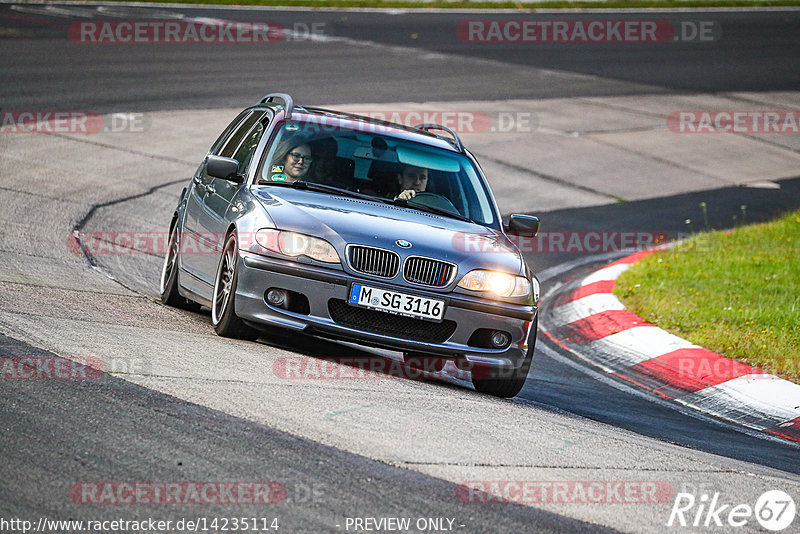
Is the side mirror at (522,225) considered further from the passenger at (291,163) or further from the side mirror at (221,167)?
the side mirror at (221,167)

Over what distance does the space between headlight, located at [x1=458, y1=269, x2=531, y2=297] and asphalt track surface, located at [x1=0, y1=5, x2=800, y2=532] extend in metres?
0.66

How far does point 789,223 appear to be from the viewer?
47.0ft

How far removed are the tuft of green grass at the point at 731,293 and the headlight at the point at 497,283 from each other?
2599mm

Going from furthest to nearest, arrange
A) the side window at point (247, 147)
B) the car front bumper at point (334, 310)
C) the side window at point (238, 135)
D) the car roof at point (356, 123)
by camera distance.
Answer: the side window at point (238, 135), the car roof at point (356, 123), the side window at point (247, 147), the car front bumper at point (334, 310)

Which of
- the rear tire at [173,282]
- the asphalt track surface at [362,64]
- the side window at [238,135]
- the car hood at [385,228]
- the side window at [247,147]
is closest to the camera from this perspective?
the car hood at [385,228]

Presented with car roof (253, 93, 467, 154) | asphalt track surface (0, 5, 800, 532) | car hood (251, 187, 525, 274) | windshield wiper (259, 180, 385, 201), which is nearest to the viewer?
asphalt track surface (0, 5, 800, 532)

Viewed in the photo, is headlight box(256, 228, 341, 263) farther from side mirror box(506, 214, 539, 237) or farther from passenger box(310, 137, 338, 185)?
side mirror box(506, 214, 539, 237)

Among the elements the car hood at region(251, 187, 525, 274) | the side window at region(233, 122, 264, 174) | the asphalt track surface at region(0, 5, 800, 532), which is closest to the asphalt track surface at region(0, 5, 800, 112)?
the asphalt track surface at region(0, 5, 800, 532)

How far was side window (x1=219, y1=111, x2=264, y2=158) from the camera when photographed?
8586 mm

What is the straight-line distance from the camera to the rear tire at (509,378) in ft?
23.1

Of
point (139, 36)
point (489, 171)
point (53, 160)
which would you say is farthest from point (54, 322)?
Answer: point (139, 36)

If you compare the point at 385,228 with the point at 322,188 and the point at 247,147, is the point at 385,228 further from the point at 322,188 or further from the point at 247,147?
the point at 247,147

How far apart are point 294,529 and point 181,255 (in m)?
4.72

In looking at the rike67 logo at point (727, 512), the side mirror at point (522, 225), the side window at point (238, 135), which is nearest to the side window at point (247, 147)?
the side window at point (238, 135)
